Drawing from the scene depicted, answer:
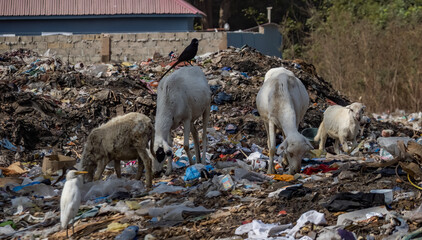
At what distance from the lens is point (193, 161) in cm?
1059

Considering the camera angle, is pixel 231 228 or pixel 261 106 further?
pixel 261 106

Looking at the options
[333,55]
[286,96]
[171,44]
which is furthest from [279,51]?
[286,96]

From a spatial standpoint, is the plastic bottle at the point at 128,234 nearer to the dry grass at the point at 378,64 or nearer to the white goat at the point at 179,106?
the white goat at the point at 179,106

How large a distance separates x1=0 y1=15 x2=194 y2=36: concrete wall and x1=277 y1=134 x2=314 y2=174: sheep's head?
18.1 m

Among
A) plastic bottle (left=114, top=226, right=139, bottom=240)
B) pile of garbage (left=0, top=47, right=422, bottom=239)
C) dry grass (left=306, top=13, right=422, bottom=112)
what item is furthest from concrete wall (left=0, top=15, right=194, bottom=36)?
plastic bottle (left=114, top=226, right=139, bottom=240)

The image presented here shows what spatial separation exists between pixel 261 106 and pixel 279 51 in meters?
19.0

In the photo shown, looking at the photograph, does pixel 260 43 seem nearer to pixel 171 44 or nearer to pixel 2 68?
pixel 171 44

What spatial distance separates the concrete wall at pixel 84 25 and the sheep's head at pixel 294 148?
59.5 ft

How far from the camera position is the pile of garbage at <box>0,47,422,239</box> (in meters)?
6.65

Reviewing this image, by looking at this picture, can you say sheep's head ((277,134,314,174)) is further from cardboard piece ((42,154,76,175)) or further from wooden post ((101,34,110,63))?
wooden post ((101,34,110,63))

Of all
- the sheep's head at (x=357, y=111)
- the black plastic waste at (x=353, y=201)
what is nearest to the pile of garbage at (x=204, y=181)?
the black plastic waste at (x=353, y=201)

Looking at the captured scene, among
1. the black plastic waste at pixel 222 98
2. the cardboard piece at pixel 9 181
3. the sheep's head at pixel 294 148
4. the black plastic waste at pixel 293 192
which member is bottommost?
the cardboard piece at pixel 9 181

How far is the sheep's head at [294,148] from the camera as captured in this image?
8.80 meters

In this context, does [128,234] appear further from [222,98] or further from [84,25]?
[84,25]
